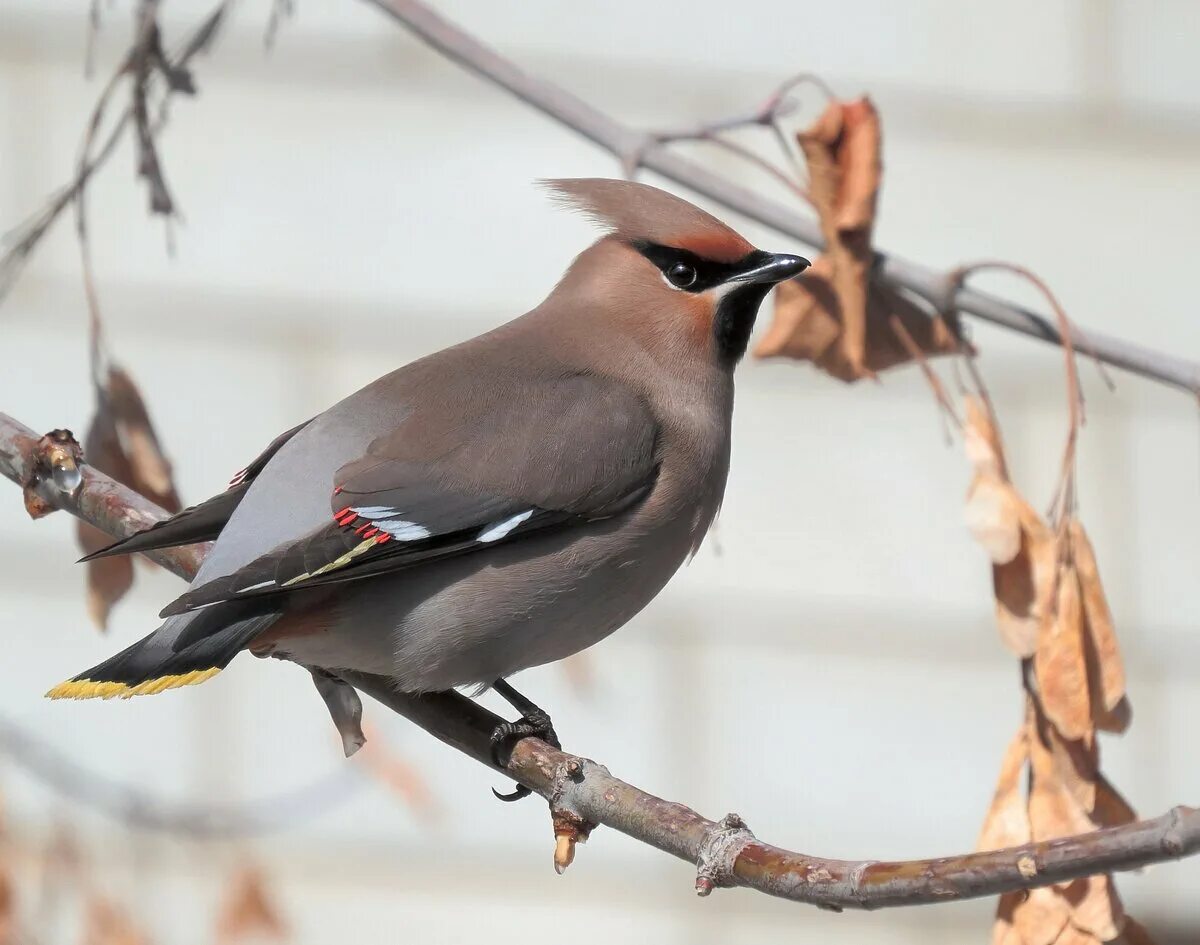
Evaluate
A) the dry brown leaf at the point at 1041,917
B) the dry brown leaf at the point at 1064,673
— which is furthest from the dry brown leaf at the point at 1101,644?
the dry brown leaf at the point at 1041,917

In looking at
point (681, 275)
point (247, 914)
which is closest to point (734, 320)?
point (681, 275)

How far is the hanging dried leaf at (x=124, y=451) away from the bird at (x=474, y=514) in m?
0.15

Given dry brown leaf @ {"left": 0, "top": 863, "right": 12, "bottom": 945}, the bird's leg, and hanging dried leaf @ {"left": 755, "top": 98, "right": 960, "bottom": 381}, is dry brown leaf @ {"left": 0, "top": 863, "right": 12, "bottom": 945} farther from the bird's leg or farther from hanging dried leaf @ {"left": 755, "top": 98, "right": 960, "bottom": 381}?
hanging dried leaf @ {"left": 755, "top": 98, "right": 960, "bottom": 381}

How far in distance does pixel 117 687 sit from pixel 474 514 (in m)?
0.50

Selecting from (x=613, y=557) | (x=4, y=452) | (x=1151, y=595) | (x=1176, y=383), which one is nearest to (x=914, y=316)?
(x=1176, y=383)

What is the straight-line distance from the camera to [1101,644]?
2154mm

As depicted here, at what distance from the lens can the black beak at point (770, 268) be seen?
8.27 ft

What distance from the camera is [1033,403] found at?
178 inches

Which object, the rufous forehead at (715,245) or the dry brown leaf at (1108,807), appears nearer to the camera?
the dry brown leaf at (1108,807)

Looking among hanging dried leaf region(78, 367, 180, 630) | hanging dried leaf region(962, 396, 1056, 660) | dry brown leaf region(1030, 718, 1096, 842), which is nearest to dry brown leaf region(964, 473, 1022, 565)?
hanging dried leaf region(962, 396, 1056, 660)

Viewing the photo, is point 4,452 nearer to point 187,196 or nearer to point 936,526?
point 187,196

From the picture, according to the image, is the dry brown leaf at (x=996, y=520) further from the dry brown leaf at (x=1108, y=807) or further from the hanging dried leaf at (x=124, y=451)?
the hanging dried leaf at (x=124, y=451)

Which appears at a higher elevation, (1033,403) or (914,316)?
(914,316)

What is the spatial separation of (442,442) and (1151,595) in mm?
2770
